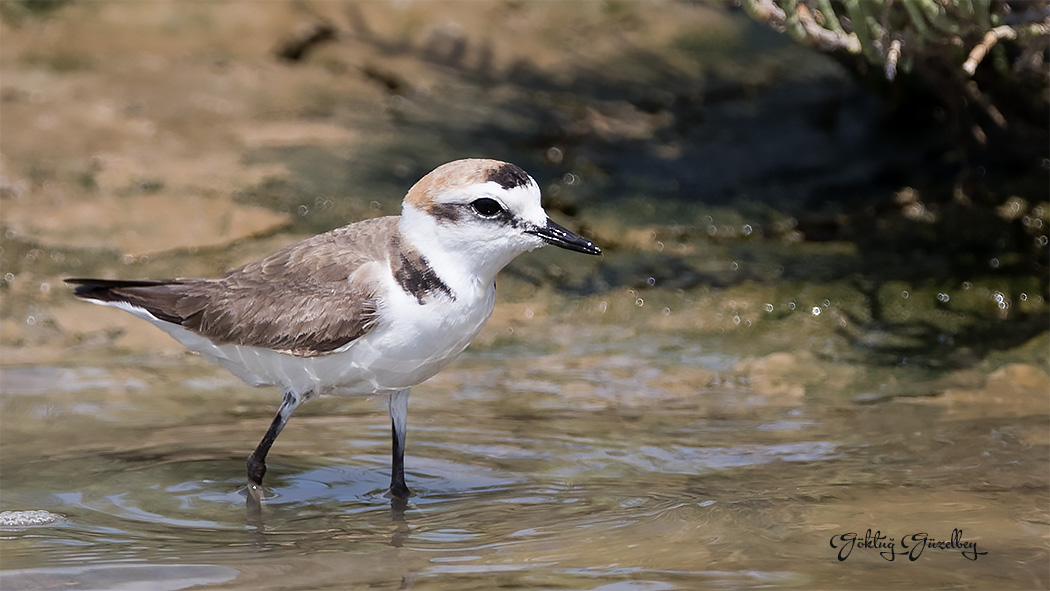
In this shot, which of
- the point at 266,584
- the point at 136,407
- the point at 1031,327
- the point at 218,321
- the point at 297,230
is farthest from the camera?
the point at 297,230

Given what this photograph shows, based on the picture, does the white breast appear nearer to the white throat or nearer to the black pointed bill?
the white throat

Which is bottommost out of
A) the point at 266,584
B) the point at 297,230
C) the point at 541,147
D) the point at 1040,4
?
the point at 266,584

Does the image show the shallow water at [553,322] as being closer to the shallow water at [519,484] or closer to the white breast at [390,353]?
the shallow water at [519,484]

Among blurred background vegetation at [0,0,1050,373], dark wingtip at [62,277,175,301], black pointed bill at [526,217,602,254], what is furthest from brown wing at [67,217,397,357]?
blurred background vegetation at [0,0,1050,373]

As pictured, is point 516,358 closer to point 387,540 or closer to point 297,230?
point 297,230

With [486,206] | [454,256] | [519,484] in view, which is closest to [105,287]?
[454,256]

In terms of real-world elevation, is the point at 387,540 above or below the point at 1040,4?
below

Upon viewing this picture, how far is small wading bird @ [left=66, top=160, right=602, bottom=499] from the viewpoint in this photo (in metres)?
5.00

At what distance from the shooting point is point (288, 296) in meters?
5.41

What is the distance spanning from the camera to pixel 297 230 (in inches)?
328

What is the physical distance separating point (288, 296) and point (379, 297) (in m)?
0.55

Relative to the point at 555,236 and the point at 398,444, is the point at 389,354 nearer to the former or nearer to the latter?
the point at 398,444

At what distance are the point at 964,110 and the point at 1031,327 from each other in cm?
181

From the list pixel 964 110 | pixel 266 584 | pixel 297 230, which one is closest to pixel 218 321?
pixel 266 584
